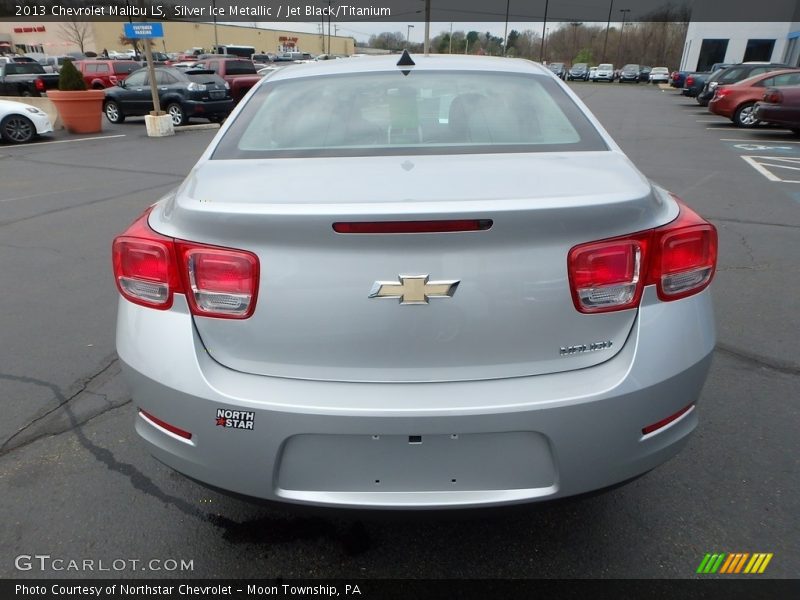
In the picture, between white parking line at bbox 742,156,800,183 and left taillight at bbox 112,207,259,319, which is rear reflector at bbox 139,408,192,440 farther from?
white parking line at bbox 742,156,800,183

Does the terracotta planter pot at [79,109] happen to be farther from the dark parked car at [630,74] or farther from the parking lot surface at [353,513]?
the dark parked car at [630,74]

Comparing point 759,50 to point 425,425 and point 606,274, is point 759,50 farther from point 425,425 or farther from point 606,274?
point 425,425

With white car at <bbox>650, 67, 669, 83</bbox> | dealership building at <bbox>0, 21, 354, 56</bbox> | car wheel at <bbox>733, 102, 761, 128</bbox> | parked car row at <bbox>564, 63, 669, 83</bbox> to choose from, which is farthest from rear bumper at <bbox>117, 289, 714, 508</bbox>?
dealership building at <bbox>0, 21, 354, 56</bbox>

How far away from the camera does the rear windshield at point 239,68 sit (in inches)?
754

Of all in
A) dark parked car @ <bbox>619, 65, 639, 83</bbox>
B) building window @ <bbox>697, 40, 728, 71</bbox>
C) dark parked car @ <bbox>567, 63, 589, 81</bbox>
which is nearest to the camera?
building window @ <bbox>697, 40, 728, 71</bbox>

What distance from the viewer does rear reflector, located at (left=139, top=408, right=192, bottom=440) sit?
1.75m

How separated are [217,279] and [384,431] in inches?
25.9

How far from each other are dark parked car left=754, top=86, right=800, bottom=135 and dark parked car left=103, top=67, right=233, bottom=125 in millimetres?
14341

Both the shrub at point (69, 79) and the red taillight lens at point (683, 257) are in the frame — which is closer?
the red taillight lens at point (683, 257)

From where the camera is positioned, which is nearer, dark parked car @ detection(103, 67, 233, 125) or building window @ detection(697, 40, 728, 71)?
dark parked car @ detection(103, 67, 233, 125)

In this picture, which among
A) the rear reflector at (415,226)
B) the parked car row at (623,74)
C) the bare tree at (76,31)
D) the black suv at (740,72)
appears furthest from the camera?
the bare tree at (76,31)

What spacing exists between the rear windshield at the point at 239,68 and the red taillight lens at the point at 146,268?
19.5 meters

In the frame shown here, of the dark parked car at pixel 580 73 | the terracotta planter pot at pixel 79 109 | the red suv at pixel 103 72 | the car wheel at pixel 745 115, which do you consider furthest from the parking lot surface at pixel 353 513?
the dark parked car at pixel 580 73

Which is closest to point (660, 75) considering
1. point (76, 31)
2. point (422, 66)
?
point (422, 66)
